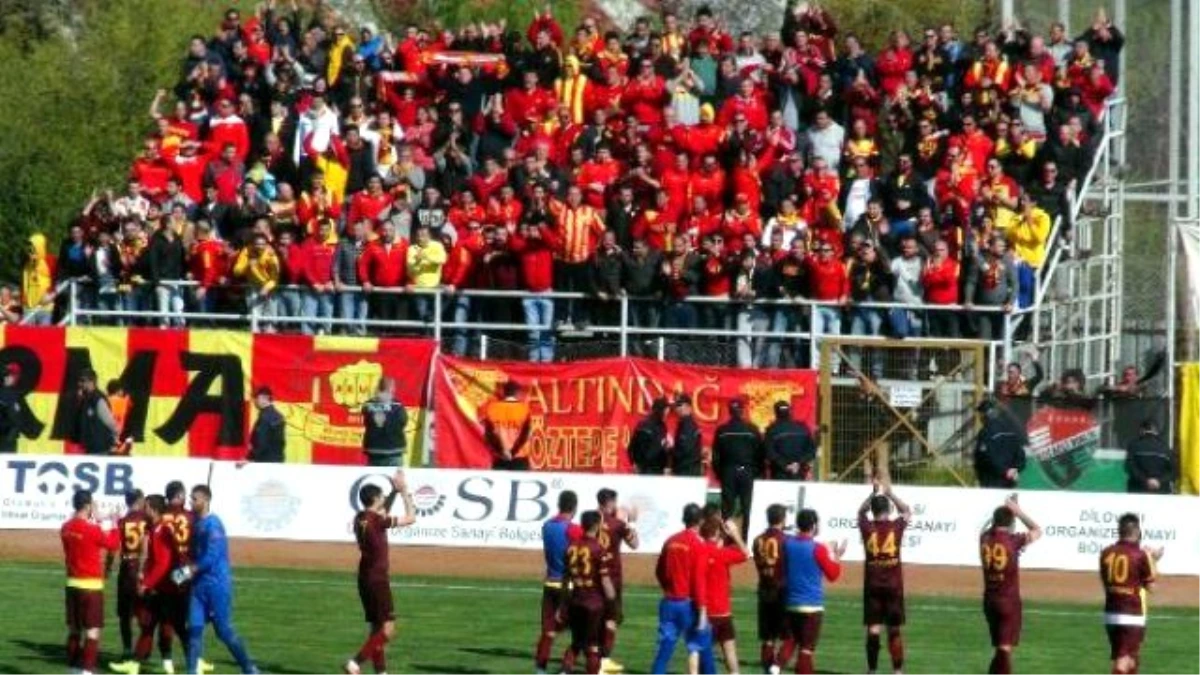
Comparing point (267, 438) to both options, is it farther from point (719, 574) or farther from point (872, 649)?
point (719, 574)

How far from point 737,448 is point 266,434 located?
6359 mm

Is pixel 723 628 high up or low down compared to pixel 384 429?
down

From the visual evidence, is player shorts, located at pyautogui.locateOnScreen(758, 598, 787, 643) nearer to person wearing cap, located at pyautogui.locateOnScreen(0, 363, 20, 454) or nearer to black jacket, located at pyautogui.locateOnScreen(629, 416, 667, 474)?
black jacket, located at pyautogui.locateOnScreen(629, 416, 667, 474)

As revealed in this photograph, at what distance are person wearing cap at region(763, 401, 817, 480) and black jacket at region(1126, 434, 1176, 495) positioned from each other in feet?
13.1

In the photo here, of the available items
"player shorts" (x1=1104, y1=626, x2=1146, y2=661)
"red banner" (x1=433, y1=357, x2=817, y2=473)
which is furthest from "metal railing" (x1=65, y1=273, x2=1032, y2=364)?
"player shorts" (x1=1104, y1=626, x2=1146, y2=661)

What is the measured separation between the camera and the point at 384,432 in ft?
126

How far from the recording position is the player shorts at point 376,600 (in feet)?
90.0

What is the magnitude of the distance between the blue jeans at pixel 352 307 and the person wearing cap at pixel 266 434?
246 cm

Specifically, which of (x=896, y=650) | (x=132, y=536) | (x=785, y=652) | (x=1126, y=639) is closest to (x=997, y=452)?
(x=896, y=650)

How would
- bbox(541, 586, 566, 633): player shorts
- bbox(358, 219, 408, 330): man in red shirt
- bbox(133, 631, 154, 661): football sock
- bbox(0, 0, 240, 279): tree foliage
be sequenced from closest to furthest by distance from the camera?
1. bbox(541, 586, 566, 633): player shorts
2. bbox(133, 631, 154, 661): football sock
3. bbox(358, 219, 408, 330): man in red shirt
4. bbox(0, 0, 240, 279): tree foliage

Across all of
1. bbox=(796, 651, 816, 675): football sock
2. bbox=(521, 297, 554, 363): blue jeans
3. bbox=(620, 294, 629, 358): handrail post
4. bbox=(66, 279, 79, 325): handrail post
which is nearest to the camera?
bbox=(796, 651, 816, 675): football sock

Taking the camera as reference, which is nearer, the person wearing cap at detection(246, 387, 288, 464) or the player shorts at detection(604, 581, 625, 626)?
the player shorts at detection(604, 581, 625, 626)

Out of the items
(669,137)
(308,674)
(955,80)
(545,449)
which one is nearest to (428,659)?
(308,674)

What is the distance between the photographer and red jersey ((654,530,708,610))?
27.0 m
